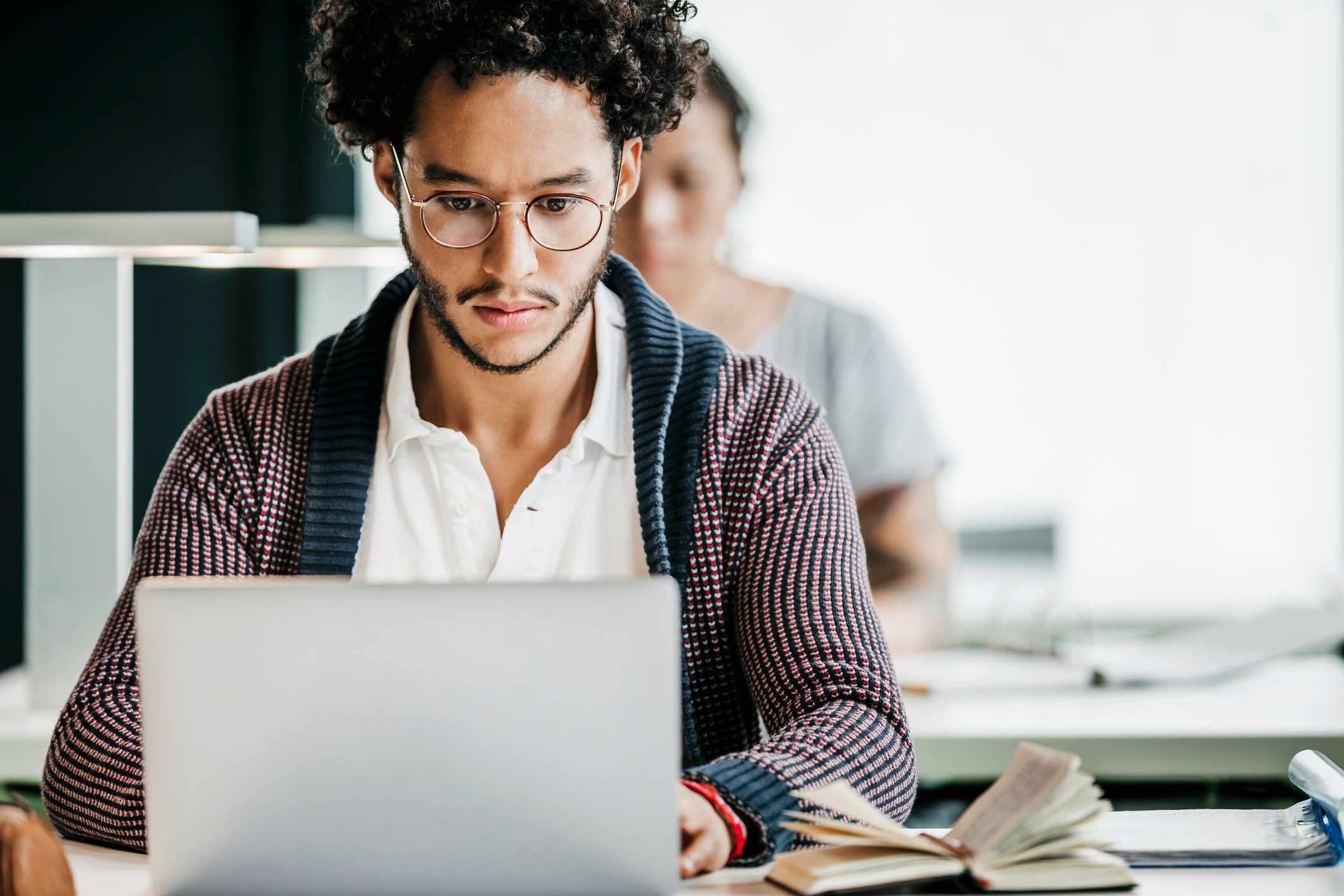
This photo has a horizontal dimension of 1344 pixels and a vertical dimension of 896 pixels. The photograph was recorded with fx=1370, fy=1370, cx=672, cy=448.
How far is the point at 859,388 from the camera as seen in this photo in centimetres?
285

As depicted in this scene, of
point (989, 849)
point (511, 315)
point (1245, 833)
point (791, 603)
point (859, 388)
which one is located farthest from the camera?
point (859, 388)

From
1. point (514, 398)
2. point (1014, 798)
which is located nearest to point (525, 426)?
point (514, 398)

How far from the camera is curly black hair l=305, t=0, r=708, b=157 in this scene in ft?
4.40

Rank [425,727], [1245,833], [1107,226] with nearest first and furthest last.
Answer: [425,727] → [1245,833] → [1107,226]

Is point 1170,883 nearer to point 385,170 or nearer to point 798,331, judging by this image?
point 385,170

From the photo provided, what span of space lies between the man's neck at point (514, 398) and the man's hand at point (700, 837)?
58 cm

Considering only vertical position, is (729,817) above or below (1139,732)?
above

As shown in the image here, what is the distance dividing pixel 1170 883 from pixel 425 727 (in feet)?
1.69

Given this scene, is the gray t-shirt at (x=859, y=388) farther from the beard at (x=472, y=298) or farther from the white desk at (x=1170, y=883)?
the white desk at (x=1170, y=883)

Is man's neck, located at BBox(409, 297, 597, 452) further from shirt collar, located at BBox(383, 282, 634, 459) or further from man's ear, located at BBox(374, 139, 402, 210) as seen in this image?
man's ear, located at BBox(374, 139, 402, 210)

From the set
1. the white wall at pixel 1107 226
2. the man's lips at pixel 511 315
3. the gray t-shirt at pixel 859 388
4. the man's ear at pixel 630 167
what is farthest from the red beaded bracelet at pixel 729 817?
the white wall at pixel 1107 226

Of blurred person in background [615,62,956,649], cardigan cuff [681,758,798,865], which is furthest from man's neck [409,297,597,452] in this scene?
blurred person in background [615,62,956,649]

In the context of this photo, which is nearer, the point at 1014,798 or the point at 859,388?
the point at 1014,798

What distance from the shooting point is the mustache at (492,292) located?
1335 millimetres
